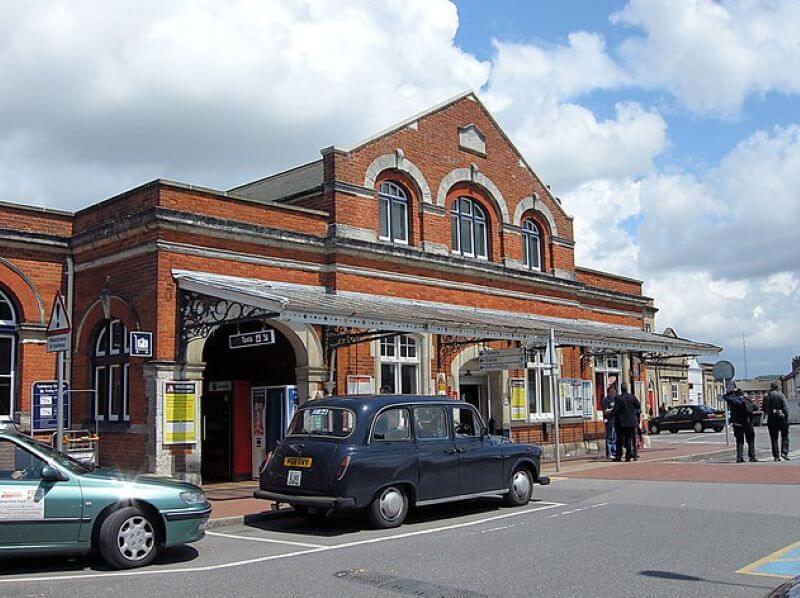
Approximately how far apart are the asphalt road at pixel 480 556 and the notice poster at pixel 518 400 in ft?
31.0

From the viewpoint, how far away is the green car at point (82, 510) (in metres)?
7.87

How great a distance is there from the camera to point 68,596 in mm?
7027

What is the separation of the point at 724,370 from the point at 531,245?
20.7 feet

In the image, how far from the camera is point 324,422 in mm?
11016

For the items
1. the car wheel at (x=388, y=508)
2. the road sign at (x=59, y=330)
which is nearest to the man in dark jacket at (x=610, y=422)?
the car wheel at (x=388, y=508)

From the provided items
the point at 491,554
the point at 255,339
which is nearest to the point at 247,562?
the point at 491,554

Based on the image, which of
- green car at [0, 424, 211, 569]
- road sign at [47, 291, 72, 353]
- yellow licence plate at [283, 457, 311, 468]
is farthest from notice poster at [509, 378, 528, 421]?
green car at [0, 424, 211, 569]

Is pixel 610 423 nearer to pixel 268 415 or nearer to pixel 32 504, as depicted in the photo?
pixel 268 415

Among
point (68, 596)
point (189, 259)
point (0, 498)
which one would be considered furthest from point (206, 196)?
point (68, 596)

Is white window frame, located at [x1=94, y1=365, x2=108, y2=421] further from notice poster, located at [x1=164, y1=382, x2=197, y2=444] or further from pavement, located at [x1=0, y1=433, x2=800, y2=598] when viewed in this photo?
pavement, located at [x1=0, y1=433, x2=800, y2=598]

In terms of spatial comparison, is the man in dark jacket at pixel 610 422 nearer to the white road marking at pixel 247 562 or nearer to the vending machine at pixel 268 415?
the vending machine at pixel 268 415

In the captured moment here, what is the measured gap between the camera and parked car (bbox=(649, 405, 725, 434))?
41781mm

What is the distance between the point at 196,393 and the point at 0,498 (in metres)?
7.54

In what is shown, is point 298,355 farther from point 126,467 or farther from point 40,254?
point 40,254
